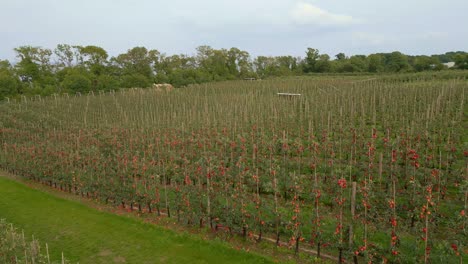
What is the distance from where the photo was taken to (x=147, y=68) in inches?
2020

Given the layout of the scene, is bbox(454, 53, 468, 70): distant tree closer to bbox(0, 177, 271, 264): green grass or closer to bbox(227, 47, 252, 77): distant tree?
bbox(227, 47, 252, 77): distant tree

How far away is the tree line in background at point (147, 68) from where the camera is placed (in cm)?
3856

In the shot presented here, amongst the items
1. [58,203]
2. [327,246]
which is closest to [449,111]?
[327,246]

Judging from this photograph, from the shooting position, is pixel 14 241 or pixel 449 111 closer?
pixel 14 241

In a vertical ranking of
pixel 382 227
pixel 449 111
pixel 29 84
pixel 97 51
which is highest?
pixel 97 51

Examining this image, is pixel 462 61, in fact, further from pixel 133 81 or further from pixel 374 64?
pixel 133 81

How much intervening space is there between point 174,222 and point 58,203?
17.6 ft

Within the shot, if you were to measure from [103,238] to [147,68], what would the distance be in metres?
44.0

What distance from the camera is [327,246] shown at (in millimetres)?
8586

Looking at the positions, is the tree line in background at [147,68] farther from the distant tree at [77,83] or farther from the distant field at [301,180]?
the distant field at [301,180]

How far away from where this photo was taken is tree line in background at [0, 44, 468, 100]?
38562 mm

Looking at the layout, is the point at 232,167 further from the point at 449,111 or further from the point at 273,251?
the point at 449,111

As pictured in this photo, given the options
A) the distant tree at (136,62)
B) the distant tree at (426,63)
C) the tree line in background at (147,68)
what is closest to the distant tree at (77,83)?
the tree line in background at (147,68)

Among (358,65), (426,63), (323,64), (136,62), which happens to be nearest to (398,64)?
(426,63)
